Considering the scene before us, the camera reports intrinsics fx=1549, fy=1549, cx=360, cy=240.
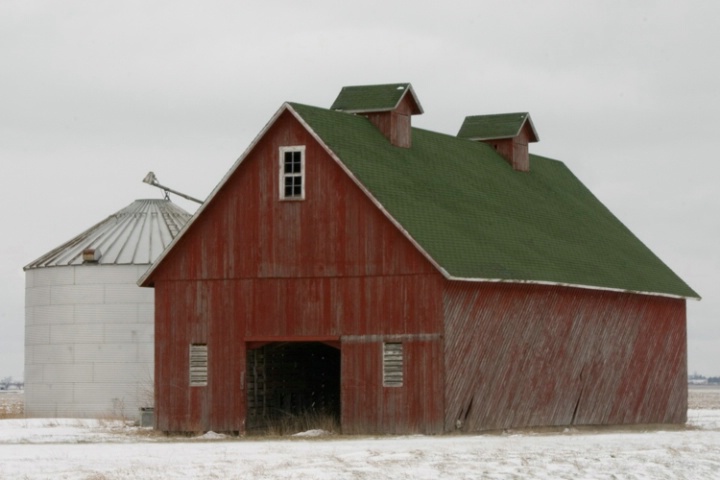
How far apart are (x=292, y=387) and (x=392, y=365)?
639cm

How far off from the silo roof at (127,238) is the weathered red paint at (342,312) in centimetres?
1128

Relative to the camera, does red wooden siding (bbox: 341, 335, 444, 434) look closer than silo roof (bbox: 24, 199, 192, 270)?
Yes

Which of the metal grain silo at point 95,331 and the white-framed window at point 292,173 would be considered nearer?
the white-framed window at point 292,173

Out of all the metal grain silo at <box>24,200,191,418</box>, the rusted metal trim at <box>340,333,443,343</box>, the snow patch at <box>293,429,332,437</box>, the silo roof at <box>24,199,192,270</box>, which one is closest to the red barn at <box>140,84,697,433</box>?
the rusted metal trim at <box>340,333,443,343</box>

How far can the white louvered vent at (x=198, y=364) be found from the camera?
41094 millimetres

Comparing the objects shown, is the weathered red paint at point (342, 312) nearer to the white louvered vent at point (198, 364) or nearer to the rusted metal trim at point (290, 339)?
the rusted metal trim at point (290, 339)

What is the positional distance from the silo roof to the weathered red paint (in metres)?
11.3

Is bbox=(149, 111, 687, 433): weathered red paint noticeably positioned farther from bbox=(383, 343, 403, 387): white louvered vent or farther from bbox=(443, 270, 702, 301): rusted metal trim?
bbox=(443, 270, 702, 301): rusted metal trim

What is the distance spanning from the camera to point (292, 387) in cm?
4456

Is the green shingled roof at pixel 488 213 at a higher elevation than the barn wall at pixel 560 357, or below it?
higher

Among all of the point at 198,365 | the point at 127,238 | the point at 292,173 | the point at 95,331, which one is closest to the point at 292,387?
the point at 198,365

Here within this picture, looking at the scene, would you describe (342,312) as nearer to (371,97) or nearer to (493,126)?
(371,97)

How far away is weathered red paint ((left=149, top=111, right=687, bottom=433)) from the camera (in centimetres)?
3866

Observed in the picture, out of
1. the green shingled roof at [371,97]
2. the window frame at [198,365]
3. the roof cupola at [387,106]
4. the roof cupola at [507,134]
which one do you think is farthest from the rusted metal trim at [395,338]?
the roof cupola at [507,134]
